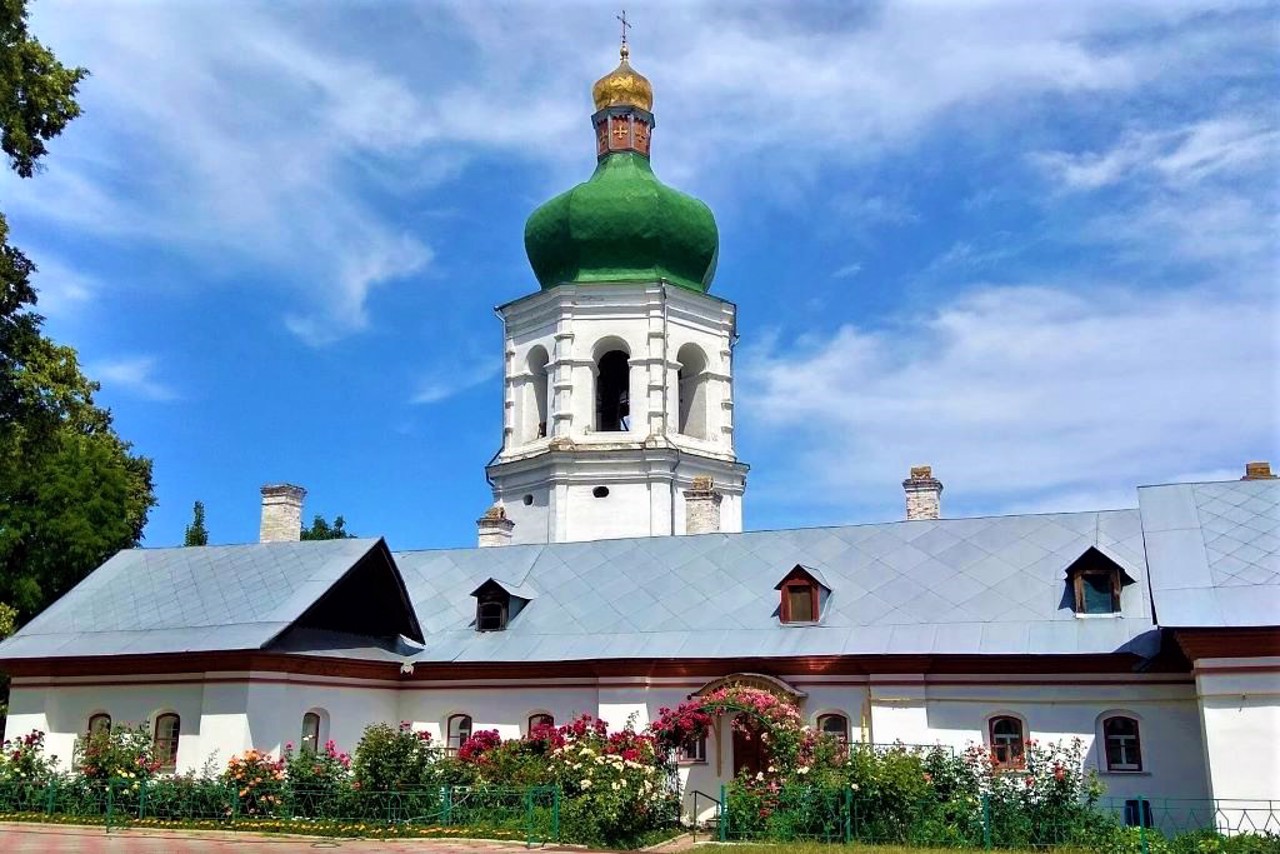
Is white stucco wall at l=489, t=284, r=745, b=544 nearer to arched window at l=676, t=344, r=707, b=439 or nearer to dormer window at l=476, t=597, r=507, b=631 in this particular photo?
arched window at l=676, t=344, r=707, b=439

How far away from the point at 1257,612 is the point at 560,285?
2196 cm

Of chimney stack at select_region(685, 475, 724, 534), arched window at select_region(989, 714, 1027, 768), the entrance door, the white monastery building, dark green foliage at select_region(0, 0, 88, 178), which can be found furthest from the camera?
chimney stack at select_region(685, 475, 724, 534)

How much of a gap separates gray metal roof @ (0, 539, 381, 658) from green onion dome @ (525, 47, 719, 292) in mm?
12892

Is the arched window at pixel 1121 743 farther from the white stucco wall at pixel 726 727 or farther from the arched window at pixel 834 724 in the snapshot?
the arched window at pixel 834 724

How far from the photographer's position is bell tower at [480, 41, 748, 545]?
34.5 meters

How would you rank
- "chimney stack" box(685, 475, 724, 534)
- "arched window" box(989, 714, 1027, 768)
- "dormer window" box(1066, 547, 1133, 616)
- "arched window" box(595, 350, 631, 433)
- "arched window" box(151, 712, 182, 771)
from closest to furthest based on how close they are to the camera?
1. "arched window" box(989, 714, 1027, 768)
2. "dormer window" box(1066, 547, 1133, 616)
3. "arched window" box(151, 712, 182, 771)
4. "chimney stack" box(685, 475, 724, 534)
5. "arched window" box(595, 350, 631, 433)

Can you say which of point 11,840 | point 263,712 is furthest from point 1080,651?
point 11,840

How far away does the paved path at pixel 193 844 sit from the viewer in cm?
1708

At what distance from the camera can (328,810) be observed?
2098 centimetres

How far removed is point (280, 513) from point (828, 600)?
48.2 ft

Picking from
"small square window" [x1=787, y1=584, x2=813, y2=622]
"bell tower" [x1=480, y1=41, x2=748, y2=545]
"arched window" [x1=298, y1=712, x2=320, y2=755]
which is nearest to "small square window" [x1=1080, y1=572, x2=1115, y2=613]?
"small square window" [x1=787, y1=584, x2=813, y2=622]

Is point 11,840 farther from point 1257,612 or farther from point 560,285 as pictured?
point 560,285

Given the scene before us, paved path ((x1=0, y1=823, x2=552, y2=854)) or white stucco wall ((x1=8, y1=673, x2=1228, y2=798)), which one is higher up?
white stucco wall ((x1=8, y1=673, x2=1228, y2=798))

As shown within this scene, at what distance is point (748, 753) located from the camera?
76.2 ft
